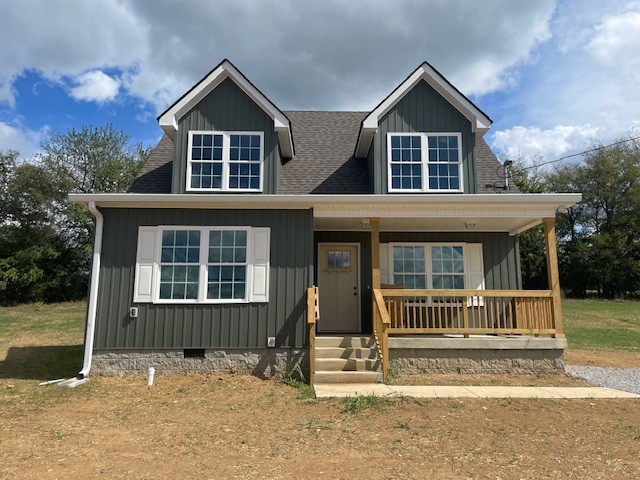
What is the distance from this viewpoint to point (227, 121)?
30.5 feet

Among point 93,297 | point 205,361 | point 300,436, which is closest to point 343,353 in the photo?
point 205,361

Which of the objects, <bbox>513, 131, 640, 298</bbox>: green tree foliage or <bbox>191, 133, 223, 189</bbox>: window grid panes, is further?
<bbox>513, 131, 640, 298</bbox>: green tree foliage

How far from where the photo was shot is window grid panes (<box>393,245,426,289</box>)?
33.1 feet

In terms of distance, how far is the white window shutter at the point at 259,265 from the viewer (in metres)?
8.17

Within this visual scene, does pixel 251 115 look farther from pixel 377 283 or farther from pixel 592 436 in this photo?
pixel 592 436

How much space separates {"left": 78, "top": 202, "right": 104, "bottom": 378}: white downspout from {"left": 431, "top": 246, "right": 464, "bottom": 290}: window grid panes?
7.36 meters

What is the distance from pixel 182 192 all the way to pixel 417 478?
287 inches

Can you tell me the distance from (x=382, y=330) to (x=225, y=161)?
4.92 m

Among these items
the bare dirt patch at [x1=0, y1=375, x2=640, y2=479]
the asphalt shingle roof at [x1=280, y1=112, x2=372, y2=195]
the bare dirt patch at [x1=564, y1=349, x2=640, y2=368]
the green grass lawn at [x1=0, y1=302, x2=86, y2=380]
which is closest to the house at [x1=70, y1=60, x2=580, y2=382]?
the asphalt shingle roof at [x1=280, y1=112, x2=372, y2=195]

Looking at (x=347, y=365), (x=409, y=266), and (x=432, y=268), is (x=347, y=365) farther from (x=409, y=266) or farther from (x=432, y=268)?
(x=432, y=268)

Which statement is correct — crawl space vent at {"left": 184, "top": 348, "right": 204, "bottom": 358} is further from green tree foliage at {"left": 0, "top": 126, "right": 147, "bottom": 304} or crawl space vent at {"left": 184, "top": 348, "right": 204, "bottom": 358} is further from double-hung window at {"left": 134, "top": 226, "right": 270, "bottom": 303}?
green tree foliage at {"left": 0, "top": 126, "right": 147, "bottom": 304}

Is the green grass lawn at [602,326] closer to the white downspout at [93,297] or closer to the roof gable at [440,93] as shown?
the roof gable at [440,93]

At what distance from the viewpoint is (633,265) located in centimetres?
2767

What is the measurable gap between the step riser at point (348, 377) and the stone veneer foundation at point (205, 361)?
65 centimetres
